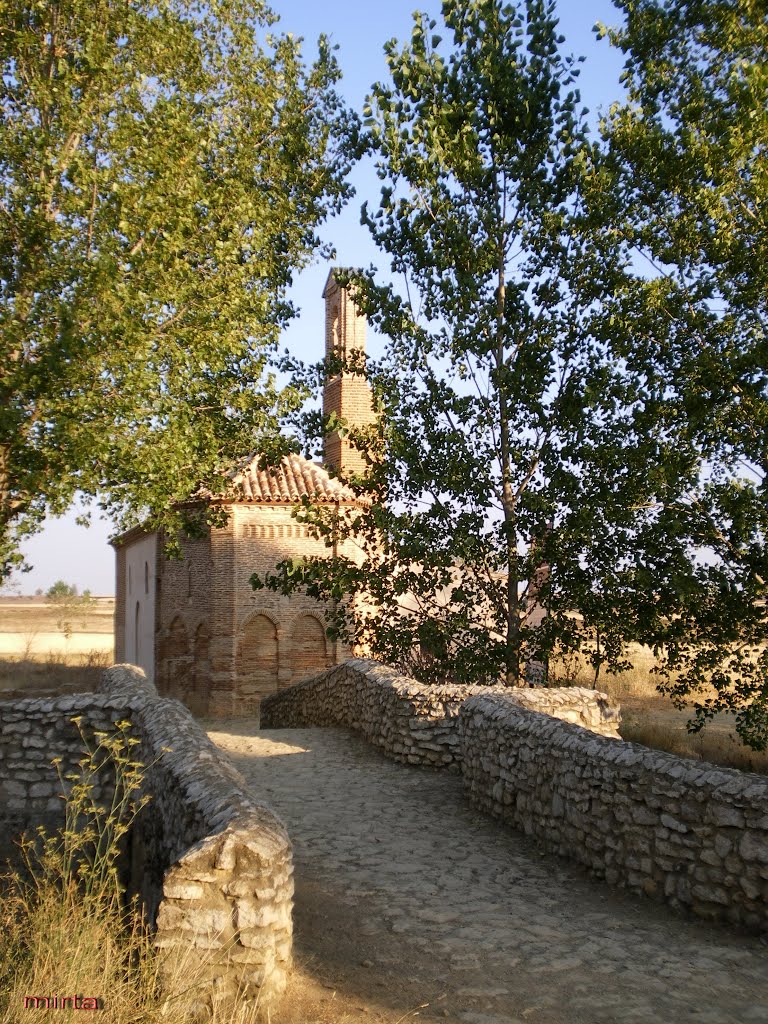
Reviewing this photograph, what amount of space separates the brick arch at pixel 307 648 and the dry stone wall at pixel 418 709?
9.29m

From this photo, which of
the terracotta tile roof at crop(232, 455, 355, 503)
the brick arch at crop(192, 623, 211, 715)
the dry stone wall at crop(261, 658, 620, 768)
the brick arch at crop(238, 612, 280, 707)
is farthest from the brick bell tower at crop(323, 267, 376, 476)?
the dry stone wall at crop(261, 658, 620, 768)

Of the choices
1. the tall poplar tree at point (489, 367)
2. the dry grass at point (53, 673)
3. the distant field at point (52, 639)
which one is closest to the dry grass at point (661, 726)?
the tall poplar tree at point (489, 367)

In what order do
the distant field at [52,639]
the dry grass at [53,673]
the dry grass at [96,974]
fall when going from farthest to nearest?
the distant field at [52,639], the dry grass at [53,673], the dry grass at [96,974]

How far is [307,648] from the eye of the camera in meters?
25.4

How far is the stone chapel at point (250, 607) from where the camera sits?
24859 millimetres

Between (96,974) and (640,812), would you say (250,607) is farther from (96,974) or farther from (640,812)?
(96,974)

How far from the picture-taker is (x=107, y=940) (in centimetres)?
472

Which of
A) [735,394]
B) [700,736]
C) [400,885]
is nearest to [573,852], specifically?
[400,885]

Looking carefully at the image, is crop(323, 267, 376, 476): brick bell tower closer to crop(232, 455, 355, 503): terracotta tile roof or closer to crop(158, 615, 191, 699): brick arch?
crop(232, 455, 355, 503): terracotta tile roof

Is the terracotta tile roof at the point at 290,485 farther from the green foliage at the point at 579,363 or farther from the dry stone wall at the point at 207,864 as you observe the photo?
the dry stone wall at the point at 207,864

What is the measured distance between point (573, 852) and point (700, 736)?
15.0 m

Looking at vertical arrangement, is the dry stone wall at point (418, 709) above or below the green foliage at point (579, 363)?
below

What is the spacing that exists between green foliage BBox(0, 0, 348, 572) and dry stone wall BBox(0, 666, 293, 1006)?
5667 millimetres

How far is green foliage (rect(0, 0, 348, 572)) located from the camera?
44.4ft
